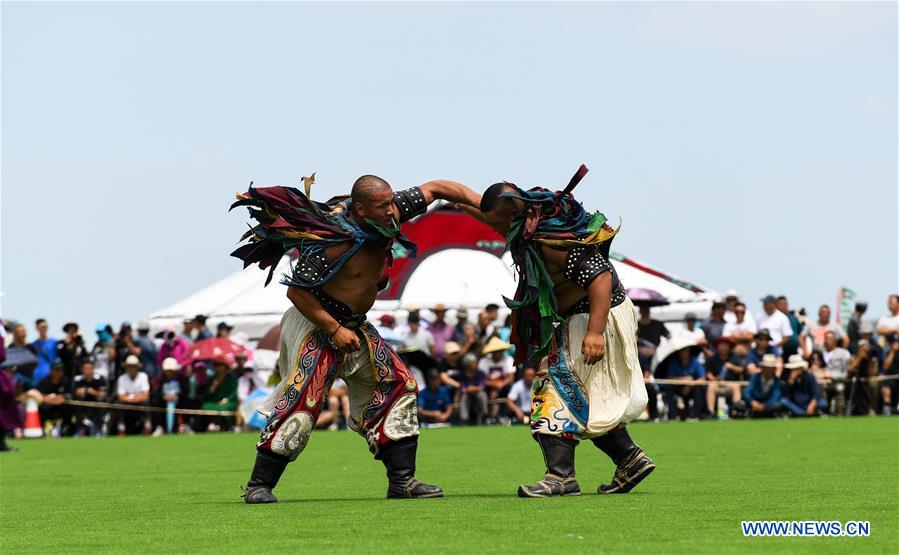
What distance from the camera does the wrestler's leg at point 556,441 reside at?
8.58 meters

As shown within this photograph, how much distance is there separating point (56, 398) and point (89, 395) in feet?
2.98

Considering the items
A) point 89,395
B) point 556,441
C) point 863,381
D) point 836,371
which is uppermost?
point 556,441

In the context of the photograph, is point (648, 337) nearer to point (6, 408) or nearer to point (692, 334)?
point (692, 334)

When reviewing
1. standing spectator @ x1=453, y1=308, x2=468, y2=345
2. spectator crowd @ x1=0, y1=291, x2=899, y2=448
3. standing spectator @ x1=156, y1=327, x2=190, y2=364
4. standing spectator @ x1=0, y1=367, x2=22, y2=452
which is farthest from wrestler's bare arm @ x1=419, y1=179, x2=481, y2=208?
standing spectator @ x1=156, y1=327, x2=190, y2=364

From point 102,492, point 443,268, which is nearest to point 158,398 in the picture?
point 443,268

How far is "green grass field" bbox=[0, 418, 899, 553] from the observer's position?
634 centimetres

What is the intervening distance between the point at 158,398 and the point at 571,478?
18.0m

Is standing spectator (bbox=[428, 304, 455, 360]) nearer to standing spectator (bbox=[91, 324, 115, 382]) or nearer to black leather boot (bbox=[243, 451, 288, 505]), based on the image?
standing spectator (bbox=[91, 324, 115, 382])

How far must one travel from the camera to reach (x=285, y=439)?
28.8 feet

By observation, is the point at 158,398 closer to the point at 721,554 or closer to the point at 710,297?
the point at 710,297

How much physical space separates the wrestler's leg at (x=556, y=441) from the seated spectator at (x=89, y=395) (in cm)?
1810

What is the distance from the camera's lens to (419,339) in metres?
24.3

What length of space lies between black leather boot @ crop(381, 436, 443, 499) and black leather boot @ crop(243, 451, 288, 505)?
60cm

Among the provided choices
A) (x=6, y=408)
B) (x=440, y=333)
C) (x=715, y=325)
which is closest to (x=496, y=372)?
(x=440, y=333)
